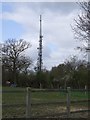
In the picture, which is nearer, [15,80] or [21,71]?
[15,80]

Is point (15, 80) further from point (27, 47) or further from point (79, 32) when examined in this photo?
point (79, 32)

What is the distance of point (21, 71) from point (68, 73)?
21593mm

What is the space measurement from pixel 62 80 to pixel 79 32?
4637 cm

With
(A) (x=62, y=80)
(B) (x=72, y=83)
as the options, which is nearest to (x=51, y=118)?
(B) (x=72, y=83)

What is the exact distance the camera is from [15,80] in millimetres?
77438

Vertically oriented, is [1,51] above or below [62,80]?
above

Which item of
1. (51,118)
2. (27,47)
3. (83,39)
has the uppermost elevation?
(27,47)

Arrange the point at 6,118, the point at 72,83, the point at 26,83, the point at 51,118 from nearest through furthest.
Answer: the point at 6,118 < the point at 51,118 < the point at 72,83 < the point at 26,83

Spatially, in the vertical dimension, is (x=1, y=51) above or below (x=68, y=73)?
above

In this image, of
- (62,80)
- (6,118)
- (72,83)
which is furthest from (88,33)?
(62,80)

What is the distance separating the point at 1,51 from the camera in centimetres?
8062

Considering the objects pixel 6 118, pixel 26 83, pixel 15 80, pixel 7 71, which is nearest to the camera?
pixel 6 118

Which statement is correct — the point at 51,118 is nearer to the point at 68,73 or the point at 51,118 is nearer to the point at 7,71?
the point at 68,73

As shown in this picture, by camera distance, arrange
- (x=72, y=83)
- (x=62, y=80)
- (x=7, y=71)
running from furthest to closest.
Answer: (x=7, y=71), (x=62, y=80), (x=72, y=83)
